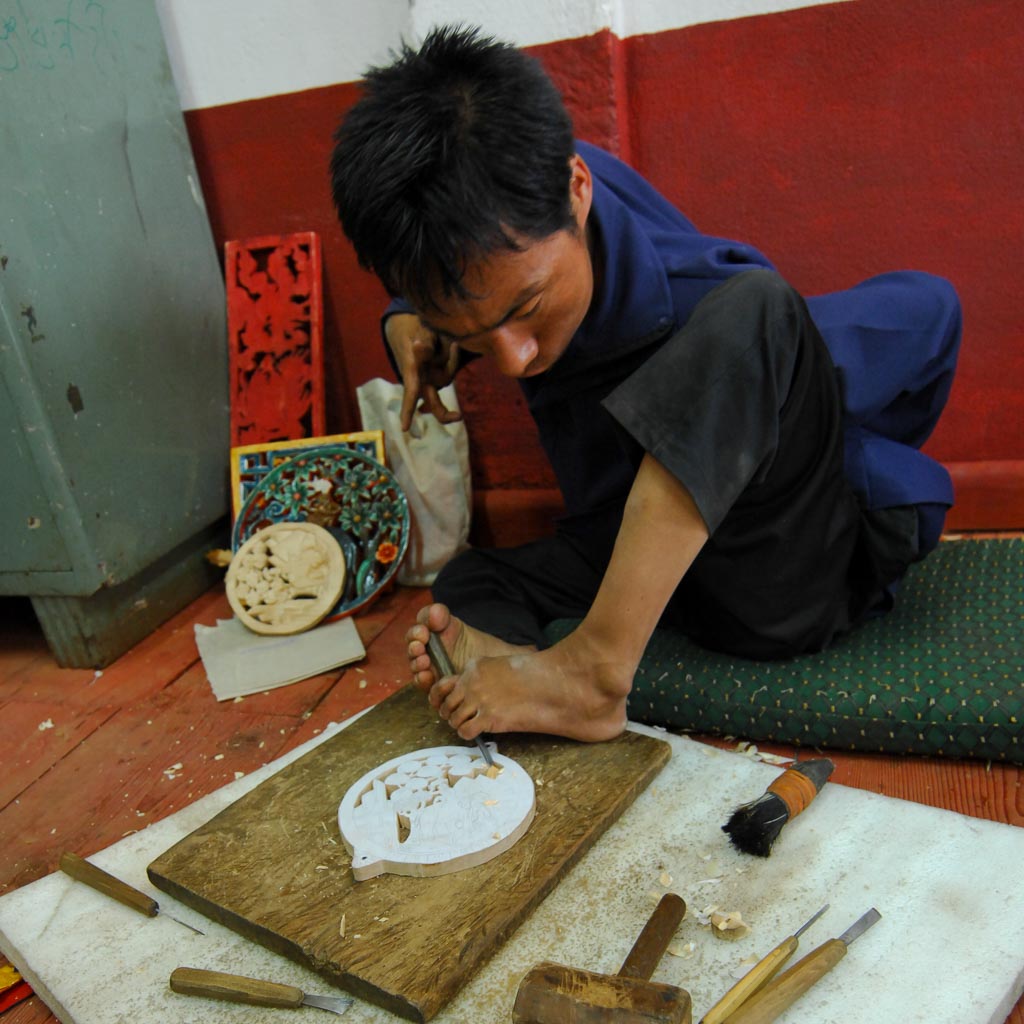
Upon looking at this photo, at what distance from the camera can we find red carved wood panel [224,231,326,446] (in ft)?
7.93

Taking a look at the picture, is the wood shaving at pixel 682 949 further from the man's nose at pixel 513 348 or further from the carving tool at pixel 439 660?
the man's nose at pixel 513 348

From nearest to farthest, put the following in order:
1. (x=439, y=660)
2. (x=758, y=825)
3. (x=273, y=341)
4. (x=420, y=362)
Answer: (x=758, y=825)
(x=439, y=660)
(x=420, y=362)
(x=273, y=341)

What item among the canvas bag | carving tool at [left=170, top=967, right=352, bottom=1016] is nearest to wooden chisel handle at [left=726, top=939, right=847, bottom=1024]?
carving tool at [left=170, top=967, right=352, bottom=1016]

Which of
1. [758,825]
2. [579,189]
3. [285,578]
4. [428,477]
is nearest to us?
[758,825]

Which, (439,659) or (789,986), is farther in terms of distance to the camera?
(439,659)

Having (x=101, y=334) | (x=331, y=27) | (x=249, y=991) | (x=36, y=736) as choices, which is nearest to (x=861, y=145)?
(x=331, y=27)

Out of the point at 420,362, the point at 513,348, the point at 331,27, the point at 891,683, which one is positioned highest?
the point at 331,27

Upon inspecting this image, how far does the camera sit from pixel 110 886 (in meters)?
1.24

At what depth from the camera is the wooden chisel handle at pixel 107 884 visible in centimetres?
121

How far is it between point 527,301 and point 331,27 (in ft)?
4.67

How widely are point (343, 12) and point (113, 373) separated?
40.9 inches

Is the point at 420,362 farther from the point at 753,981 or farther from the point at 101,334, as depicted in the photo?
the point at 753,981

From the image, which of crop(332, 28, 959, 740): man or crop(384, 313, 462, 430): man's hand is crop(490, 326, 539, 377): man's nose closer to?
crop(332, 28, 959, 740): man

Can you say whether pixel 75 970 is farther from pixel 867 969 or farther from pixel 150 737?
pixel 867 969
